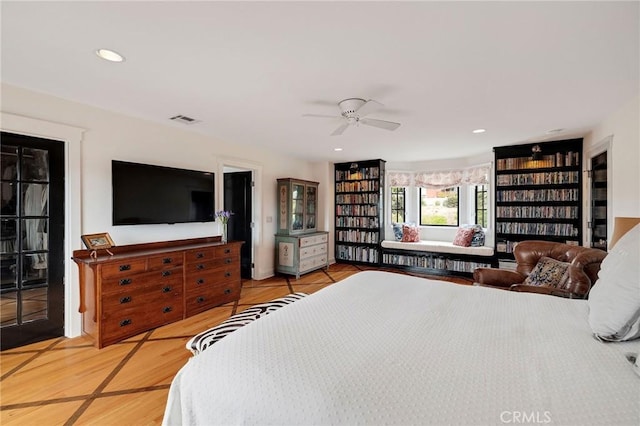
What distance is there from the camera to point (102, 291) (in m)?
2.52

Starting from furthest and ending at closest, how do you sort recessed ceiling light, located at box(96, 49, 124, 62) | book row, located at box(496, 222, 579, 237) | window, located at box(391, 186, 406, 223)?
window, located at box(391, 186, 406, 223) → book row, located at box(496, 222, 579, 237) → recessed ceiling light, located at box(96, 49, 124, 62)

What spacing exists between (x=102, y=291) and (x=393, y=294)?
2.54m

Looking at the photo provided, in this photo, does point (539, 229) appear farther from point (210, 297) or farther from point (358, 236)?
point (210, 297)

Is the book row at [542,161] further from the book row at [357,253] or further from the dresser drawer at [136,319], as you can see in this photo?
the dresser drawer at [136,319]

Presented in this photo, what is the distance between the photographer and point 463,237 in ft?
17.2

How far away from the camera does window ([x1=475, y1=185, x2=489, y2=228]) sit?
5484mm

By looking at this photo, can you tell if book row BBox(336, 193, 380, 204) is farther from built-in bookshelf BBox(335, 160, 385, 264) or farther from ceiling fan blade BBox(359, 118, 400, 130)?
ceiling fan blade BBox(359, 118, 400, 130)

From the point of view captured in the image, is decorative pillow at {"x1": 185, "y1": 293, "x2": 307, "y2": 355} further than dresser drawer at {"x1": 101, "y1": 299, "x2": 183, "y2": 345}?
No

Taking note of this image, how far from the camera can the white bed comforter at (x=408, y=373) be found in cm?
79

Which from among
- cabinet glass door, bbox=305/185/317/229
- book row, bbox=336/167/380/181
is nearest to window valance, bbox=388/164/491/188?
book row, bbox=336/167/380/181

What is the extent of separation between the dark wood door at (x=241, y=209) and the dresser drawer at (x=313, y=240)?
950 millimetres

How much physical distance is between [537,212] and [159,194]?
5.58 meters

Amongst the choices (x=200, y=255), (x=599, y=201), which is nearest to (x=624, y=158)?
(x=599, y=201)

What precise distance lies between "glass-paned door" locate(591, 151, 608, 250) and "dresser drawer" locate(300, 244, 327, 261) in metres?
4.10
